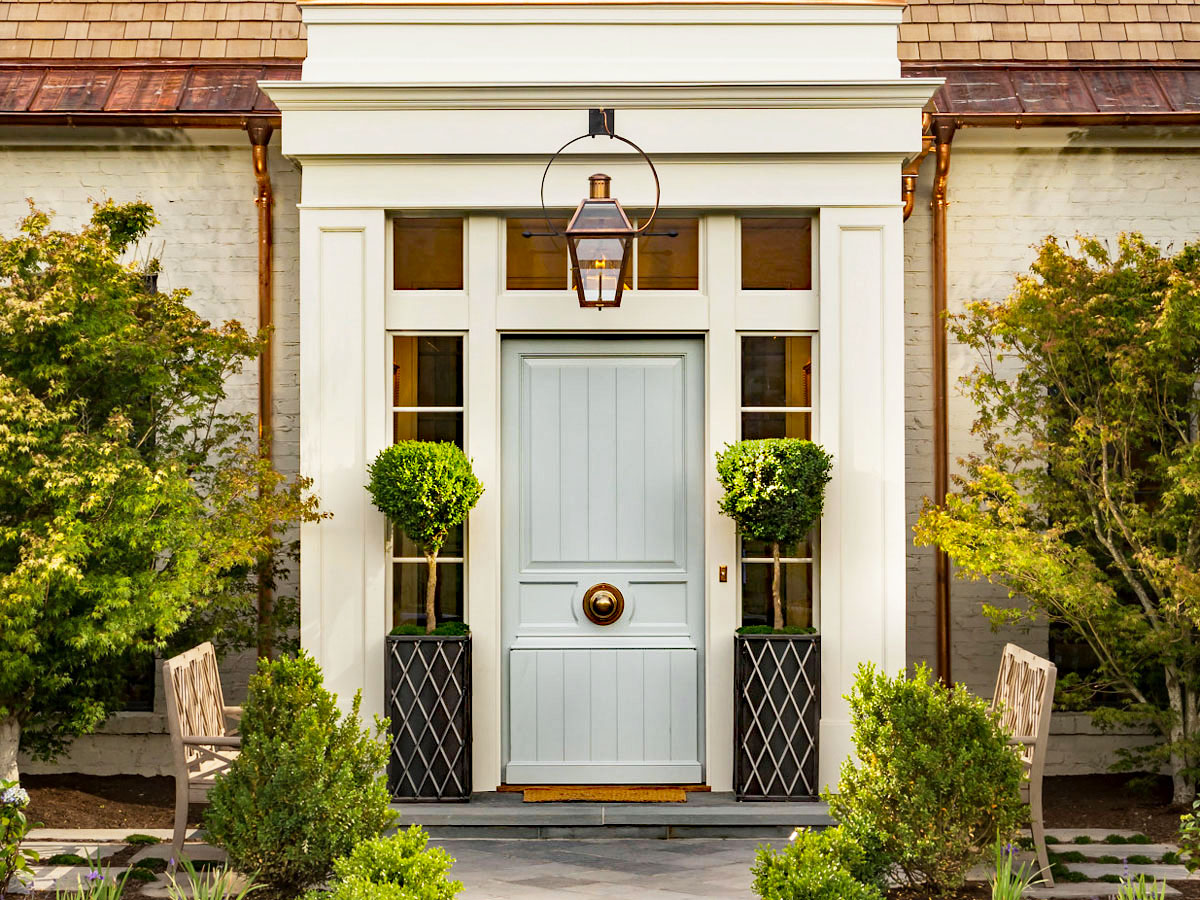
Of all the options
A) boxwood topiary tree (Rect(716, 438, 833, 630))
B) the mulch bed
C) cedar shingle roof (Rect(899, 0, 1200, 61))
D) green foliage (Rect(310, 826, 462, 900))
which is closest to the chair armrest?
the mulch bed

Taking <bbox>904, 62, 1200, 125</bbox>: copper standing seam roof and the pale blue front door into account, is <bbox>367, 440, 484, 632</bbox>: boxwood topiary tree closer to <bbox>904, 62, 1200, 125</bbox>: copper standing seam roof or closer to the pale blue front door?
the pale blue front door

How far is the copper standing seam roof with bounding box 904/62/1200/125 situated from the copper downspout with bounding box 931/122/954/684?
30 cm

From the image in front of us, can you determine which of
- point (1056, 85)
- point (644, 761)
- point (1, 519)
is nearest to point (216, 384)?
point (1, 519)

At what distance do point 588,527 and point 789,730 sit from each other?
1.61m

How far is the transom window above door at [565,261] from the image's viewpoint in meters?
7.44

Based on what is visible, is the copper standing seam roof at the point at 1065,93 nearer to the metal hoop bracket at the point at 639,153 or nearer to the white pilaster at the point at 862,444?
the white pilaster at the point at 862,444

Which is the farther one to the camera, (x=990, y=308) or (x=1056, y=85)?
(x=1056, y=85)

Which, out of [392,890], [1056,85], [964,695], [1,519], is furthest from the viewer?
[1056,85]

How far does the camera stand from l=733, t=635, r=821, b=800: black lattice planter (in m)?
6.95

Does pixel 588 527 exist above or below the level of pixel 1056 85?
below

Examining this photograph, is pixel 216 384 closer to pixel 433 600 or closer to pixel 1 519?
pixel 1 519

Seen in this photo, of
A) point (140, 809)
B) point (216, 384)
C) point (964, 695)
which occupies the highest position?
point (216, 384)

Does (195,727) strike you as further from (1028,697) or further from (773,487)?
(1028,697)

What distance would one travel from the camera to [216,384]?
24.8ft
